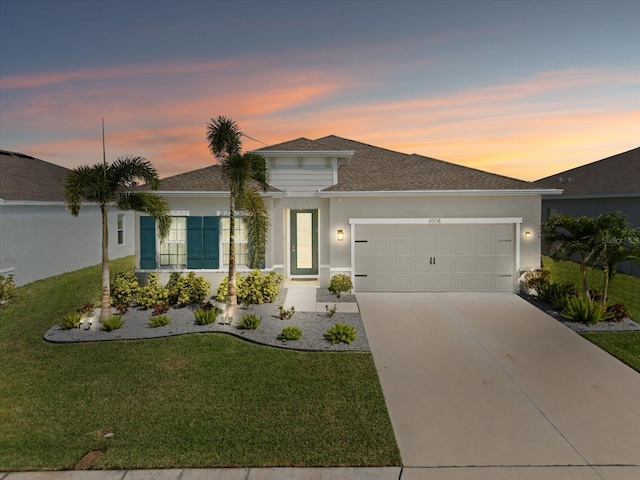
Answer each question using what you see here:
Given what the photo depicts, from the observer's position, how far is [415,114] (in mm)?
17531

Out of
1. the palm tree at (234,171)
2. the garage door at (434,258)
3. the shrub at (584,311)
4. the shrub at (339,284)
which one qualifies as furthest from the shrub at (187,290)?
the shrub at (584,311)

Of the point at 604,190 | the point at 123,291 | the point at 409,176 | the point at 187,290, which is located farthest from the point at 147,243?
the point at 604,190

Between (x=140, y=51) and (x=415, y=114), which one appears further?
(x=415, y=114)

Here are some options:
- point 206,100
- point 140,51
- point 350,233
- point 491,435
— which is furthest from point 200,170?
point 491,435

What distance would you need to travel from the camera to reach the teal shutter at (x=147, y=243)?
1366 cm

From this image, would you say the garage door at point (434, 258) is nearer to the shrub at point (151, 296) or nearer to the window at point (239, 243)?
the window at point (239, 243)

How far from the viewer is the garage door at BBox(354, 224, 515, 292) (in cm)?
1408

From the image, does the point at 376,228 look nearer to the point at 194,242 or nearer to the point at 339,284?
the point at 339,284

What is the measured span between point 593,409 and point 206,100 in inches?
577

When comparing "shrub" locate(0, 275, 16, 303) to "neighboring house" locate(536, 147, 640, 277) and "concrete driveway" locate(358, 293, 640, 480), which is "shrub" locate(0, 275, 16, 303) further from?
"neighboring house" locate(536, 147, 640, 277)

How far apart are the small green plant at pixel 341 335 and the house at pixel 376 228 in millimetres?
4819

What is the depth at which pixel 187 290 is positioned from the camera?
40.9ft

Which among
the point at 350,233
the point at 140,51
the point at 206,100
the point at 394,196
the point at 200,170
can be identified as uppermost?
the point at 140,51

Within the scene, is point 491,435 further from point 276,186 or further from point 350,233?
point 276,186
